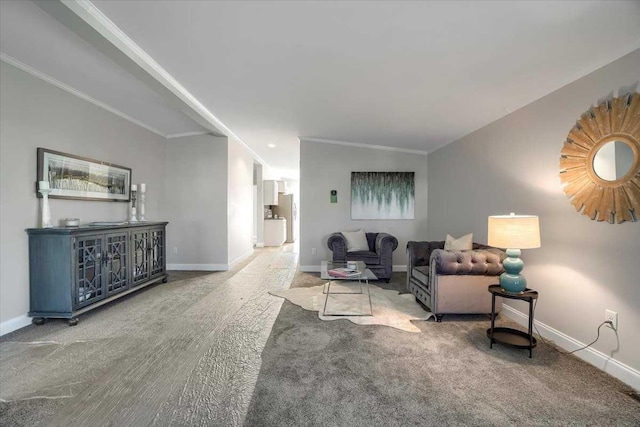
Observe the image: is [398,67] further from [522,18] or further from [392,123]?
[392,123]

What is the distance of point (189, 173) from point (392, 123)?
3.79 m

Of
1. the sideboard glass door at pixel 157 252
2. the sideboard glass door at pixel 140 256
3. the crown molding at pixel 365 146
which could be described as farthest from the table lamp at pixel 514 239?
the sideboard glass door at pixel 157 252

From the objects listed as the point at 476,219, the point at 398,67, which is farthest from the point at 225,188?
the point at 476,219

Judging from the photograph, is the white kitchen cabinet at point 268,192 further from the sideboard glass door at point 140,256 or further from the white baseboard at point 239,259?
the sideboard glass door at point 140,256

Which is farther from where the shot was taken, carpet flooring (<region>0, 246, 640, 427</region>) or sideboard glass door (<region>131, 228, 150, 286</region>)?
sideboard glass door (<region>131, 228, 150, 286</region>)

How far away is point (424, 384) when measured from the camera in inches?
74.6

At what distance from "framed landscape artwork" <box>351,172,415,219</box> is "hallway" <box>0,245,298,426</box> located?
2.66 meters

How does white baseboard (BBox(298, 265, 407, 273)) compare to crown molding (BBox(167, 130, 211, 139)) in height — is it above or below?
below

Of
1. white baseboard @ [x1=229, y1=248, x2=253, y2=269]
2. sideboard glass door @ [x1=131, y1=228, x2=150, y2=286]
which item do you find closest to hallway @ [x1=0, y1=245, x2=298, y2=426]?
sideboard glass door @ [x1=131, y1=228, x2=150, y2=286]

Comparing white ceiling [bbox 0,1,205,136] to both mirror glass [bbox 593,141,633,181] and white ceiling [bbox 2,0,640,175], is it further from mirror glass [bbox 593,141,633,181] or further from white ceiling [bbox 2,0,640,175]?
mirror glass [bbox 593,141,633,181]

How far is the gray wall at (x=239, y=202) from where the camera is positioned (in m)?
5.62

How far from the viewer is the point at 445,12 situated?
1809mm

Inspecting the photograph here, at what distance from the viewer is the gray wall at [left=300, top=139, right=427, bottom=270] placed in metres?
5.49

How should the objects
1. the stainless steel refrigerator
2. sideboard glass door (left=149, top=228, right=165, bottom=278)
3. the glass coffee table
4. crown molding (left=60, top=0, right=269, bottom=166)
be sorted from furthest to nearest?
1. the stainless steel refrigerator
2. sideboard glass door (left=149, top=228, right=165, bottom=278)
3. the glass coffee table
4. crown molding (left=60, top=0, right=269, bottom=166)
